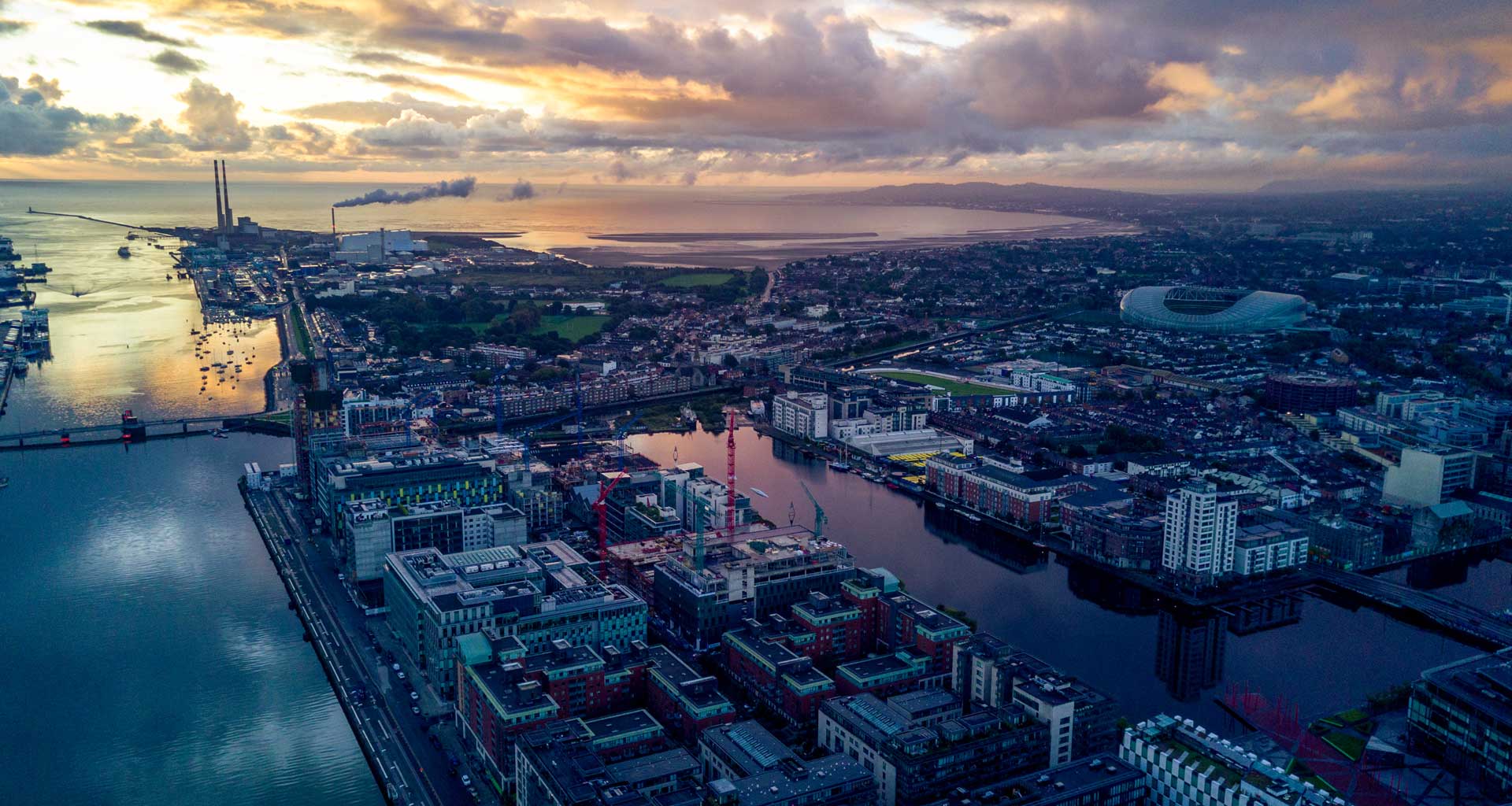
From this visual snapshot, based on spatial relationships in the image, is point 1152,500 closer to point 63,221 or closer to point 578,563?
point 578,563

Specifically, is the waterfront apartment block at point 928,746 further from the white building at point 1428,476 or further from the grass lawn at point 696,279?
the grass lawn at point 696,279

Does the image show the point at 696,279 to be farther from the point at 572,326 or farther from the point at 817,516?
the point at 817,516

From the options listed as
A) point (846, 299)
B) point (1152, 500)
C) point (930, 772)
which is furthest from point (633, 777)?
point (846, 299)

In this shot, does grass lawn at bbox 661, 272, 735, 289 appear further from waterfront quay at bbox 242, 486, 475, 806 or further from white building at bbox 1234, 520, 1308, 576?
white building at bbox 1234, 520, 1308, 576

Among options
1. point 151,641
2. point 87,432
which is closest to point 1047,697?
point 151,641

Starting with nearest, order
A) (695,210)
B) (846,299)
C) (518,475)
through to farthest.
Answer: (518,475)
(846,299)
(695,210)
